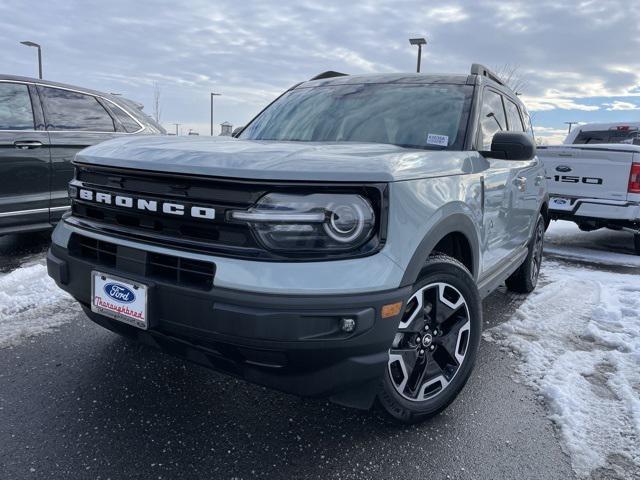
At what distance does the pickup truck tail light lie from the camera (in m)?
6.35

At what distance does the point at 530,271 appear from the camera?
4566 mm

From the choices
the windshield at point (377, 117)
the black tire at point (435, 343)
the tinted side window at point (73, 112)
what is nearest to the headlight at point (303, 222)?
the black tire at point (435, 343)

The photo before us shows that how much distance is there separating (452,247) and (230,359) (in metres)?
1.37

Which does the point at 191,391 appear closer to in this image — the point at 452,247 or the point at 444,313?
the point at 444,313

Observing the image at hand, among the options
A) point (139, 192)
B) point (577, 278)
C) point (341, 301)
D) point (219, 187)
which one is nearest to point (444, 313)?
point (341, 301)

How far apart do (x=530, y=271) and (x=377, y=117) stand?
2.42 m

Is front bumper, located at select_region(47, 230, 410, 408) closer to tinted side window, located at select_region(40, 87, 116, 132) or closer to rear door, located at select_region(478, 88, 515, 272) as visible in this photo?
rear door, located at select_region(478, 88, 515, 272)

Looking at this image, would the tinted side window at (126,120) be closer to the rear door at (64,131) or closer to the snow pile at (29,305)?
the rear door at (64,131)

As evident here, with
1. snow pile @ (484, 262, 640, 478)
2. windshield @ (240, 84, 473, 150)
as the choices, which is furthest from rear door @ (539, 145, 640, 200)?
windshield @ (240, 84, 473, 150)

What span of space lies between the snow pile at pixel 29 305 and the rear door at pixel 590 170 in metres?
6.29

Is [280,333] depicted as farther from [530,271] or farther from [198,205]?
[530,271]

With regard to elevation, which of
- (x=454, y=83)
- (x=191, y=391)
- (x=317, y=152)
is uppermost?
(x=454, y=83)

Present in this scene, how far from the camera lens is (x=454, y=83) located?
10.5ft

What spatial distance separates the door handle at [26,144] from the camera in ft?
15.0
